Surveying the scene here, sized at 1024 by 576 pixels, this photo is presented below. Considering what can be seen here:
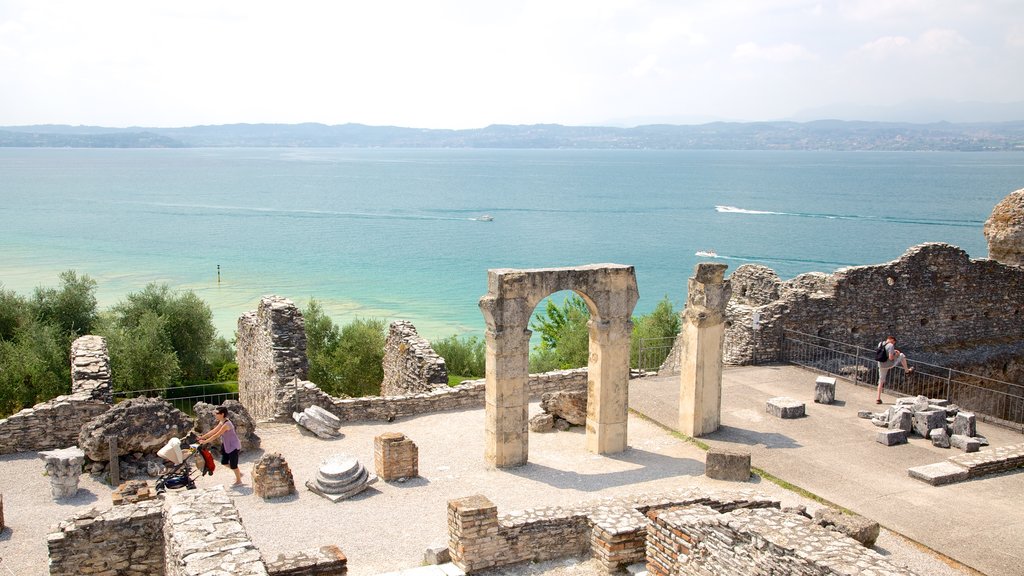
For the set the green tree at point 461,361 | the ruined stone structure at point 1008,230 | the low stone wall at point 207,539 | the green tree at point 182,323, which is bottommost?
the green tree at point 461,361

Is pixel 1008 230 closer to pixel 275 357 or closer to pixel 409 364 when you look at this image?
pixel 409 364

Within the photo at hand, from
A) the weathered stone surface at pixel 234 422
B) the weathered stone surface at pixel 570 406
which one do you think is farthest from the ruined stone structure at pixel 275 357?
the weathered stone surface at pixel 570 406

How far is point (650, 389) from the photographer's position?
1894 cm

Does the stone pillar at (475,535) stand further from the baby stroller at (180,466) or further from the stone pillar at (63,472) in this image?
the stone pillar at (63,472)

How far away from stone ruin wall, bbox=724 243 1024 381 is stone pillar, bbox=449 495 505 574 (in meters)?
12.2

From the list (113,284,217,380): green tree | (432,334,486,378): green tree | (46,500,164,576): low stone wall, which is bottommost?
(432,334,486,378): green tree

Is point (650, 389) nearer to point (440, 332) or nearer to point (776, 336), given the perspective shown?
point (776, 336)

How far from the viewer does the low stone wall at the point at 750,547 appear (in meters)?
7.98

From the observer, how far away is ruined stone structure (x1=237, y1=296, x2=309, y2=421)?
56.1ft

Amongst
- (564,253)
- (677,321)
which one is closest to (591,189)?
(564,253)

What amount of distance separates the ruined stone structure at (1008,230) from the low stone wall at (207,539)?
2276cm

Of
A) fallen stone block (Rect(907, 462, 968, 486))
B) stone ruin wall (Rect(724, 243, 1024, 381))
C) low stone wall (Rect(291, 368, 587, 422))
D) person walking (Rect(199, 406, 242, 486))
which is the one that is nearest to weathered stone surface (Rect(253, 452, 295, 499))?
person walking (Rect(199, 406, 242, 486))

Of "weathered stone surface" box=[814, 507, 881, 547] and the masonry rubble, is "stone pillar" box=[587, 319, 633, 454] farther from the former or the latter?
the masonry rubble

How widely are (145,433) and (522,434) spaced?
6.28 meters
